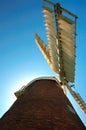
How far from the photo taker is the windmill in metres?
7.45

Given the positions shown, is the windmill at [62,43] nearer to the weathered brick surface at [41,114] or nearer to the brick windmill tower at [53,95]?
the brick windmill tower at [53,95]

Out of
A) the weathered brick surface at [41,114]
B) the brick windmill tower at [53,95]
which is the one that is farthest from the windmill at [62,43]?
the weathered brick surface at [41,114]

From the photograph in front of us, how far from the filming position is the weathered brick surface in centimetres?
509

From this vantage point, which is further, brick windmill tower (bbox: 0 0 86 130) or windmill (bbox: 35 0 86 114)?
windmill (bbox: 35 0 86 114)

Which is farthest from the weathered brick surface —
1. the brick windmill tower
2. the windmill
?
the windmill

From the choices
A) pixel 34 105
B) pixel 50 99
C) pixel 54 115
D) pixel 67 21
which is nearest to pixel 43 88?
pixel 50 99

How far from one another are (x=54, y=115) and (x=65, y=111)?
0.60m

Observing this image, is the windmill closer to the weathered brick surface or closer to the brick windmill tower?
the brick windmill tower

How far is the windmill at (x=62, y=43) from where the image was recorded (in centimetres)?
745

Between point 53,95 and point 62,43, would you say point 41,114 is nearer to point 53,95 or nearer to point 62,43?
point 53,95

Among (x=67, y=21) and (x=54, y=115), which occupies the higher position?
(x=67, y=21)

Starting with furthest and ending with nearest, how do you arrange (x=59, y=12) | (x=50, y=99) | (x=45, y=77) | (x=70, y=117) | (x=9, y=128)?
(x=45, y=77), (x=59, y=12), (x=50, y=99), (x=70, y=117), (x=9, y=128)

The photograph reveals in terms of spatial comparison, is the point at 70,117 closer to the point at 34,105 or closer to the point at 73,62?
the point at 34,105

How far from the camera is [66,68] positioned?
9352 millimetres
